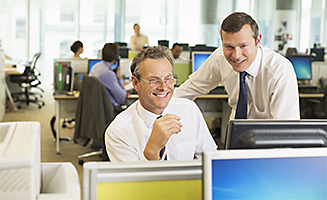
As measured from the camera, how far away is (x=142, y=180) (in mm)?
834

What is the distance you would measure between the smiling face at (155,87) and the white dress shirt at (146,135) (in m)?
0.04

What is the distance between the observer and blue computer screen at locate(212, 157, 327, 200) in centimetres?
79

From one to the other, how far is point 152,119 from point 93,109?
6.64ft

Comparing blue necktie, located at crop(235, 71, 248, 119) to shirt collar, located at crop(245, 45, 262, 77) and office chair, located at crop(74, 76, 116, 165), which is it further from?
office chair, located at crop(74, 76, 116, 165)

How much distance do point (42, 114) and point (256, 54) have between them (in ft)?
17.7

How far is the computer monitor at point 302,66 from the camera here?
4.94 meters

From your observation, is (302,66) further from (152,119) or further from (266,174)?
(266,174)

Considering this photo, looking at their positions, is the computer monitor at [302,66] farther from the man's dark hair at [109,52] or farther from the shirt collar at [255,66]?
the shirt collar at [255,66]

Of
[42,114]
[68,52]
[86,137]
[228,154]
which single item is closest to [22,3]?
[68,52]

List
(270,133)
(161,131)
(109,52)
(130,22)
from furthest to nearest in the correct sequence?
(130,22) → (109,52) → (161,131) → (270,133)

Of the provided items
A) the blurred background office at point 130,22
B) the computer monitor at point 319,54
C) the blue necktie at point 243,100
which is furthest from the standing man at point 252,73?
the blurred background office at point 130,22

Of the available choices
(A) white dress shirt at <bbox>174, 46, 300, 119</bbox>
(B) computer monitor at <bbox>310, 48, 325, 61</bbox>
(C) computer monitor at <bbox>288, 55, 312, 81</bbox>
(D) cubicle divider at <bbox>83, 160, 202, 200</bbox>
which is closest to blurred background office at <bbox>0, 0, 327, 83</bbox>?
(B) computer monitor at <bbox>310, 48, 325, 61</bbox>

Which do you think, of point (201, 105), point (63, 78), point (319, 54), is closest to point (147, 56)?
point (63, 78)

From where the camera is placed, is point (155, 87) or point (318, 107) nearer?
point (155, 87)
